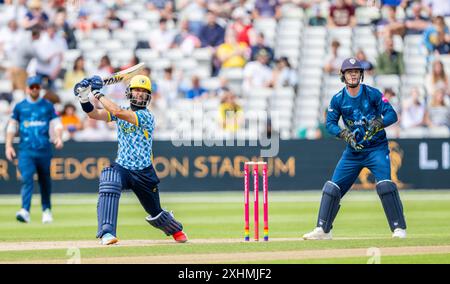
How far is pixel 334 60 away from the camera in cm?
2808

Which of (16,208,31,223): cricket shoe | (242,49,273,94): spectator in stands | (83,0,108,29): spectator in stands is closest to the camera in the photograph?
(16,208,31,223): cricket shoe

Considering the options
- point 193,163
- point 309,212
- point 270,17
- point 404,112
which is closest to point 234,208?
point 309,212

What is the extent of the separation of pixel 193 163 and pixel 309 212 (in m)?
5.54

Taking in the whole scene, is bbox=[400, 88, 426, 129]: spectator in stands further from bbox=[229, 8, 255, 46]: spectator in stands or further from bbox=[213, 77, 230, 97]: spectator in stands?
bbox=[229, 8, 255, 46]: spectator in stands

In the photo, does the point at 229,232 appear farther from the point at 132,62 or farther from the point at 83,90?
the point at 132,62

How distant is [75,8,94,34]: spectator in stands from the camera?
2991 cm

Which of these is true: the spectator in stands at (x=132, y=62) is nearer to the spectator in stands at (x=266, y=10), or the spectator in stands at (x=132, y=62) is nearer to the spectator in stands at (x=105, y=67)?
the spectator in stands at (x=105, y=67)

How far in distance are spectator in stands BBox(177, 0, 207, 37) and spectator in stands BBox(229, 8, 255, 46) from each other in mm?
871

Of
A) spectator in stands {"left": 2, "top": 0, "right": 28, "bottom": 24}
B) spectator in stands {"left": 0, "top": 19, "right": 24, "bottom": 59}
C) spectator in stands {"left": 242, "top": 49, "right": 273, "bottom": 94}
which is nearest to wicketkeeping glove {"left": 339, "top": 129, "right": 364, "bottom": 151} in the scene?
spectator in stands {"left": 242, "top": 49, "right": 273, "bottom": 94}

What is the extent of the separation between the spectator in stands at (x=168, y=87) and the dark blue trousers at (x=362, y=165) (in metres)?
13.1

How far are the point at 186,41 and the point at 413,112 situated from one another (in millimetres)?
6101

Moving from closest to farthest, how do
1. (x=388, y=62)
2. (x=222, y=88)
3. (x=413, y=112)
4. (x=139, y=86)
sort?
(x=139, y=86) < (x=413, y=112) < (x=222, y=88) < (x=388, y=62)

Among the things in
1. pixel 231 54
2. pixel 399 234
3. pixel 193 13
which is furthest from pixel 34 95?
pixel 193 13

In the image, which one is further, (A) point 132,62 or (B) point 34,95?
(A) point 132,62
